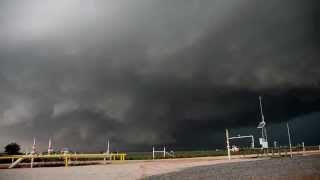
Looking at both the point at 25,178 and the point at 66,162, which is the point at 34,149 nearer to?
the point at 66,162

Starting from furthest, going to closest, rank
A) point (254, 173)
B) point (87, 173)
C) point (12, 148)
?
1. point (12, 148)
2. point (87, 173)
3. point (254, 173)

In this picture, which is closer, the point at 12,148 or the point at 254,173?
the point at 254,173

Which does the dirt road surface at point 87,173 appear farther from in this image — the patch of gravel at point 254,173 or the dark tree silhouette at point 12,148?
the dark tree silhouette at point 12,148

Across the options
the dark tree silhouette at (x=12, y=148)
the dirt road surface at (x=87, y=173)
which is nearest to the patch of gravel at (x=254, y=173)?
the dirt road surface at (x=87, y=173)

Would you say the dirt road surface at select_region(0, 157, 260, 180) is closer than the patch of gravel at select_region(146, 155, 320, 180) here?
No

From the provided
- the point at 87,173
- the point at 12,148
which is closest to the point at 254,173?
the point at 87,173

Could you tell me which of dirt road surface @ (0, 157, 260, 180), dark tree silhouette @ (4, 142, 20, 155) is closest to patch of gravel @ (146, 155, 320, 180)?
dirt road surface @ (0, 157, 260, 180)

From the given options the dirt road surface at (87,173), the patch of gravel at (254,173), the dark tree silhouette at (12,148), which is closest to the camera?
the patch of gravel at (254,173)

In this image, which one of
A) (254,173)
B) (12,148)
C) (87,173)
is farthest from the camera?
(12,148)

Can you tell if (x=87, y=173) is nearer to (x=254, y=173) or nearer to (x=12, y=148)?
(x=254, y=173)

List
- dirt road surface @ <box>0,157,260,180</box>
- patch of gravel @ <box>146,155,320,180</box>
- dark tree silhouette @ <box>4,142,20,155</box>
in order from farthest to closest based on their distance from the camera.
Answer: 1. dark tree silhouette @ <box>4,142,20,155</box>
2. dirt road surface @ <box>0,157,260,180</box>
3. patch of gravel @ <box>146,155,320,180</box>

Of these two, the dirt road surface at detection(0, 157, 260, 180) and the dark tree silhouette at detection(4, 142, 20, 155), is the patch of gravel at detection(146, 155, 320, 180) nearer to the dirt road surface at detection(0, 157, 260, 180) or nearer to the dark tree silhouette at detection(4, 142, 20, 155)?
the dirt road surface at detection(0, 157, 260, 180)

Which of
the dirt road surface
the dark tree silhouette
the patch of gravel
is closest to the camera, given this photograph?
the patch of gravel

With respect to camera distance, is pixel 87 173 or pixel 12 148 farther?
pixel 12 148
